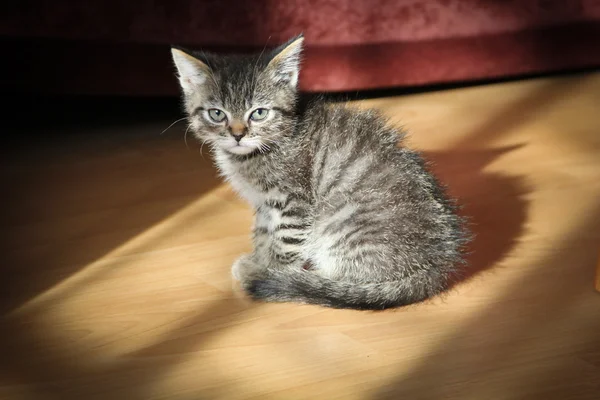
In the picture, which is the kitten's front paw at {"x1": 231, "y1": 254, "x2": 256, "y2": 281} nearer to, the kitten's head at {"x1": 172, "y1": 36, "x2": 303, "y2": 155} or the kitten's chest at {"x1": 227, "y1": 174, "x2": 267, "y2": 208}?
the kitten's chest at {"x1": 227, "y1": 174, "x2": 267, "y2": 208}

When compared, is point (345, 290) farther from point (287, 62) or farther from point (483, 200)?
point (483, 200)

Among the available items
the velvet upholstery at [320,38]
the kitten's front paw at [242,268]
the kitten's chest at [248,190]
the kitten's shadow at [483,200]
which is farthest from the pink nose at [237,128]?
the velvet upholstery at [320,38]

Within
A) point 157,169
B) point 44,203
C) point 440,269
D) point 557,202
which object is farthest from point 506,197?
point 44,203

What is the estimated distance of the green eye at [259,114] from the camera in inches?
72.1

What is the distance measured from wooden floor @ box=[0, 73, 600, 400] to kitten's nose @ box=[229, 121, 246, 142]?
32 cm

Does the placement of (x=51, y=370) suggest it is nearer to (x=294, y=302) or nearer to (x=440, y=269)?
(x=294, y=302)

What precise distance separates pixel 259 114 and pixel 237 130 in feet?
0.22

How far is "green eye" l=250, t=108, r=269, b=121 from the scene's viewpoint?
1.83 meters

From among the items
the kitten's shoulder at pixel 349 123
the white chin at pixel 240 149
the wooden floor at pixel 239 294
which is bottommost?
the wooden floor at pixel 239 294

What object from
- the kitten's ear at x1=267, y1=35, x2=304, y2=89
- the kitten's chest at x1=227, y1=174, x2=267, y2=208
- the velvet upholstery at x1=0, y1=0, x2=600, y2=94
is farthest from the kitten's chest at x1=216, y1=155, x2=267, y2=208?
the velvet upholstery at x1=0, y1=0, x2=600, y2=94

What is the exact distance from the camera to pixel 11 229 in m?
2.13

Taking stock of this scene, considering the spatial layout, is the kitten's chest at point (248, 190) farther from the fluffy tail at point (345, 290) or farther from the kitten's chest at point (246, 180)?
the fluffy tail at point (345, 290)

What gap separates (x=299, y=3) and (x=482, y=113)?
0.74m

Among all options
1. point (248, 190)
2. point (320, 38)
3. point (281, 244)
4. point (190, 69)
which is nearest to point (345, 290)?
point (281, 244)
